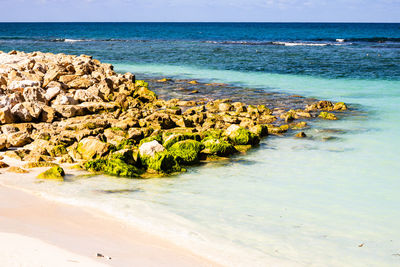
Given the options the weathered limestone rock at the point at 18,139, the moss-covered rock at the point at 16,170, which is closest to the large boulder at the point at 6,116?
the weathered limestone rock at the point at 18,139

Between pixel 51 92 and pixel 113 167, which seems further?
pixel 51 92

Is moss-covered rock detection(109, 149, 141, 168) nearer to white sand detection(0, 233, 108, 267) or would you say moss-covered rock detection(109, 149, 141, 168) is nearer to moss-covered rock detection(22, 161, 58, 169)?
moss-covered rock detection(22, 161, 58, 169)

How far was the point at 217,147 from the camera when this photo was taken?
1083cm

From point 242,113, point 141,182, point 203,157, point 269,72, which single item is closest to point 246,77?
point 269,72

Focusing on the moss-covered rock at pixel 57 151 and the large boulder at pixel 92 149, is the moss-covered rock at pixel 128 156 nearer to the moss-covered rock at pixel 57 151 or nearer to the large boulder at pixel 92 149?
the large boulder at pixel 92 149

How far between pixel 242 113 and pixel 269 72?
13.3 metres

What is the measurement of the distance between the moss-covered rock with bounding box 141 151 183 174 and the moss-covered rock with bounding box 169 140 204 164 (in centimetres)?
34

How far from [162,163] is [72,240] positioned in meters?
3.94

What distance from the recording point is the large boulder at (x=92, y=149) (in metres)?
10.3

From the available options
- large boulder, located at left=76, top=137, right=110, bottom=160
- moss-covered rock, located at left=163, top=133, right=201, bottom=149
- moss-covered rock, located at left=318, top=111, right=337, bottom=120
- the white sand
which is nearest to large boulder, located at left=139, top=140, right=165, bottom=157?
moss-covered rock, located at left=163, top=133, right=201, bottom=149

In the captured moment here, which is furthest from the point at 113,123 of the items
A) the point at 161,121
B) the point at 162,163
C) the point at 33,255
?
the point at 33,255

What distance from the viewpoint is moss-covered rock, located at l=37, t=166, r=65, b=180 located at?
8.80m

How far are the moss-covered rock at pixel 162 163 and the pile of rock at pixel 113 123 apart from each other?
0.07ft

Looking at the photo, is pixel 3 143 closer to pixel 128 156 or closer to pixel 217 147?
pixel 128 156
